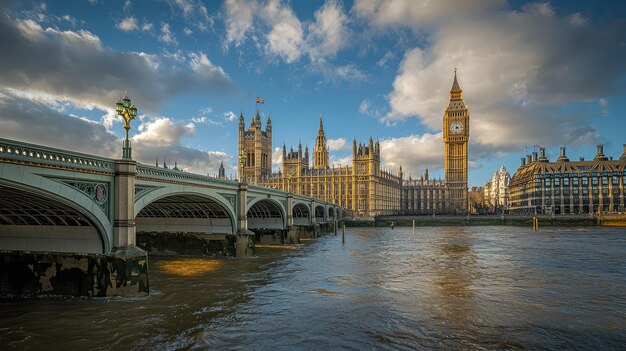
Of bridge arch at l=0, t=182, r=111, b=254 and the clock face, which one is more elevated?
the clock face

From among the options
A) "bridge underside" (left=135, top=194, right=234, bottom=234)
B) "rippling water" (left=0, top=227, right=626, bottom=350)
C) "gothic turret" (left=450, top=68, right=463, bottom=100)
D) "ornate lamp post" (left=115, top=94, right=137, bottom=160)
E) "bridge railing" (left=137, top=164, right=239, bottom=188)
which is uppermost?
"gothic turret" (left=450, top=68, right=463, bottom=100)

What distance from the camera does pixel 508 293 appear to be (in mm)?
21141

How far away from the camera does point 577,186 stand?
4596 inches

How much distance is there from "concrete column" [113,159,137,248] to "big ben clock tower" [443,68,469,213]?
132 meters

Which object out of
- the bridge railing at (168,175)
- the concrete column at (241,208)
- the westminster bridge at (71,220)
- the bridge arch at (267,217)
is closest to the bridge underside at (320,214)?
the bridge arch at (267,217)

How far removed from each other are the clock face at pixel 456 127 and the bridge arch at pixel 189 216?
121 m

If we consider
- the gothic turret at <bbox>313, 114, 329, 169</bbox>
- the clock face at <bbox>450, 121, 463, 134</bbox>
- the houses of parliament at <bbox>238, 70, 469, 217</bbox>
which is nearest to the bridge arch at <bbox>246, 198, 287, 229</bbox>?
the houses of parliament at <bbox>238, 70, 469, 217</bbox>

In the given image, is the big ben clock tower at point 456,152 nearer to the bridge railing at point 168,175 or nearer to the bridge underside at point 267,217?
the bridge underside at point 267,217

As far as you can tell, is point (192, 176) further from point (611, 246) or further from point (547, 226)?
point (547, 226)

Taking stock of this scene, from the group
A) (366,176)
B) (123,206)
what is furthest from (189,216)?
(366,176)

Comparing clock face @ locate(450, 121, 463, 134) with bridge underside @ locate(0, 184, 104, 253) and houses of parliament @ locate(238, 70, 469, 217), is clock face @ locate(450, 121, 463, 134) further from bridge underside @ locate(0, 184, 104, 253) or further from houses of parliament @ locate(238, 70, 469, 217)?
bridge underside @ locate(0, 184, 104, 253)

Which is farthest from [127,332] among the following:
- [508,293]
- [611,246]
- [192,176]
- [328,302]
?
[611,246]

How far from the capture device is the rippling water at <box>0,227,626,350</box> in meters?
14.1

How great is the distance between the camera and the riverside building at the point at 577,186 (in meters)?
113
